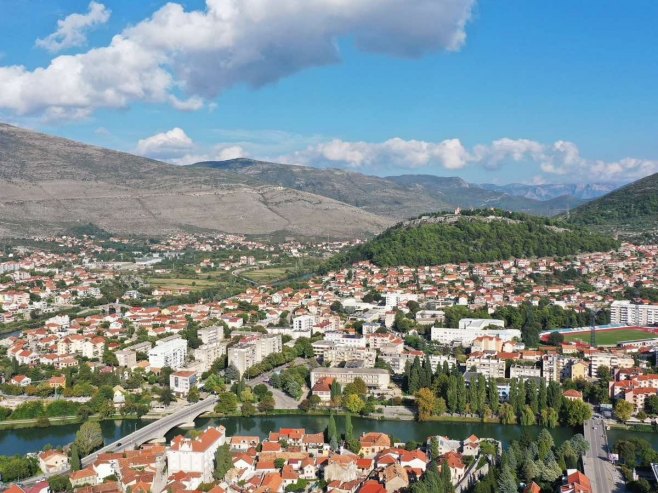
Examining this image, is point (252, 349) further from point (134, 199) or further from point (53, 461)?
point (134, 199)

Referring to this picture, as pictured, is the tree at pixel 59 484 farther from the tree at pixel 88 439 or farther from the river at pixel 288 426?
the river at pixel 288 426

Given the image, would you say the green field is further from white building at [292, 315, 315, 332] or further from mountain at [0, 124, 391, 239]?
mountain at [0, 124, 391, 239]

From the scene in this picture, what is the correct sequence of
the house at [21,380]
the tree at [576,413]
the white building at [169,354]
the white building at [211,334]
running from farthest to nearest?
Answer: the white building at [211,334]
the white building at [169,354]
the house at [21,380]
the tree at [576,413]

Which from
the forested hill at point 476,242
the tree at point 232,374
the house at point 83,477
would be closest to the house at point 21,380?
the tree at point 232,374

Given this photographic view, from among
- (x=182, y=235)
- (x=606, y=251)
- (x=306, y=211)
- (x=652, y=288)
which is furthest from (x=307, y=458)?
(x=306, y=211)

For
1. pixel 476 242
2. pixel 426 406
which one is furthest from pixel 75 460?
pixel 476 242

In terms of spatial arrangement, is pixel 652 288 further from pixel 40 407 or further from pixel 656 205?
pixel 656 205
